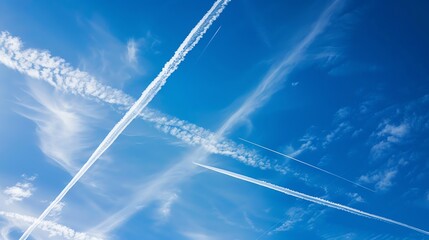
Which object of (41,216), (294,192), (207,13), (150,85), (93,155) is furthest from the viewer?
(41,216)

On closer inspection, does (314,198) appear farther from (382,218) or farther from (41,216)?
(41,216)

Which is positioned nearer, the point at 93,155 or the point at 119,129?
the point at 119,129

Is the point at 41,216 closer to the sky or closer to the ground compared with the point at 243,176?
closer to the ground

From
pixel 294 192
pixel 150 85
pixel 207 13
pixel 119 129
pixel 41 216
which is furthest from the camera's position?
pixel 41 216

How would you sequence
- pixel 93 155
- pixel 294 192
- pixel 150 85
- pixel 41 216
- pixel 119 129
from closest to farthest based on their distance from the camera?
pixel 150 85 < pixel 119 129 < pixel 93 155 < pixel 294 192 < pixel 41 216

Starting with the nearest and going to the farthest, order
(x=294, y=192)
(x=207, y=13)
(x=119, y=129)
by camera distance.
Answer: (x=207, y=13) → (x=119, y=129) → (x=294, y=192)

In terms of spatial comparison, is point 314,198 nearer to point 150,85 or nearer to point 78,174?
point 150,85

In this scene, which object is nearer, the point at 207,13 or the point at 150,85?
the point at 207,13

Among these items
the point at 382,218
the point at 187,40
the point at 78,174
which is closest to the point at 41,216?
the point at 78,174

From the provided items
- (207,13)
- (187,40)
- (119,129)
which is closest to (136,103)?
(119,129)

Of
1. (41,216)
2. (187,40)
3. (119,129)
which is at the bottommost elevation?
(41,216)
